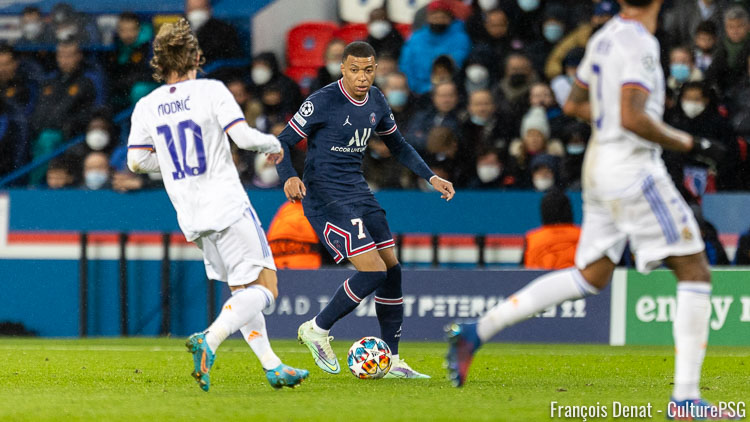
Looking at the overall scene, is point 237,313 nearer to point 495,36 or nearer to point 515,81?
point 515,81

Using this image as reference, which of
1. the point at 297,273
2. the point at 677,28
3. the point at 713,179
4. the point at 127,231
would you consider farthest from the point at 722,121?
the point at 127,231

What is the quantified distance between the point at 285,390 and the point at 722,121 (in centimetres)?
680

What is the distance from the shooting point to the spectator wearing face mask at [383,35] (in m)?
13.8

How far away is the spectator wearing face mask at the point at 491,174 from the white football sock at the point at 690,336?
663 centimetres

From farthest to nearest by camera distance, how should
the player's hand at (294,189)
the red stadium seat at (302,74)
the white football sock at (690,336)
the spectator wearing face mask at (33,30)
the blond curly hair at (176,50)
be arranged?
the spectator wearing face mask at (33,30) < the red stadium seat at (302,74) < the player's hand at (294,189) < the blond curly hair at (176,50) < the white football sock at (690,336)

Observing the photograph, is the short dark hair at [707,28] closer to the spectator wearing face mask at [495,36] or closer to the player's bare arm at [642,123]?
the spectator wearing face mask at [495,36]

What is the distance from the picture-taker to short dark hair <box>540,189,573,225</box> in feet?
37.6

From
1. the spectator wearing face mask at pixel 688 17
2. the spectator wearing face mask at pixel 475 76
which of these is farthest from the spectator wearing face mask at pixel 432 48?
the spectator wearing face mask at pixel 688 17

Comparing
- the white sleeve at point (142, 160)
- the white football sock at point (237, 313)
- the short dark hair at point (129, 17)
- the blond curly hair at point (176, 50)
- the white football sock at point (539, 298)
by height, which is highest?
the short dark hair at point (129, 17)

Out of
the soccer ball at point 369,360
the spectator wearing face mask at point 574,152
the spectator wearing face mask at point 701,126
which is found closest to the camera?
the soccer ball at point 369,360

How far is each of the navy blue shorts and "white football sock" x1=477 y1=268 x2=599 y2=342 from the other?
172cm

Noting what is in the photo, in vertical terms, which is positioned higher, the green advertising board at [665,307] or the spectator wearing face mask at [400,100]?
the spectator wearing face mask at [400,100]

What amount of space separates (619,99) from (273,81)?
8.37m

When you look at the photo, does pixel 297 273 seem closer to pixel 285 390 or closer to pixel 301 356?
pixel 301 356
